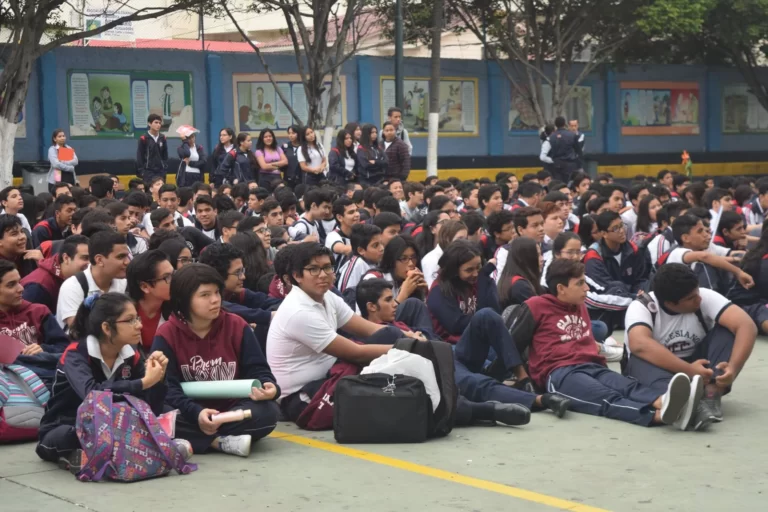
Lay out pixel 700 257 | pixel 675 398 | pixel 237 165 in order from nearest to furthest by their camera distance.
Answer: pixel 675 398 < pixel 700 257 < pixel 237 165

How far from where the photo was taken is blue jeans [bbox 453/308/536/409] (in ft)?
24.1

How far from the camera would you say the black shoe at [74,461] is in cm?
591

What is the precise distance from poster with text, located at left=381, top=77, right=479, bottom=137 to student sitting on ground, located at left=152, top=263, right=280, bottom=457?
20.1 m

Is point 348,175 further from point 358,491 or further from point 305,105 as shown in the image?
point 358,491

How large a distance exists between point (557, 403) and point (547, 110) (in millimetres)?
23476

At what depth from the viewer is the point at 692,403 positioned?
6.75m

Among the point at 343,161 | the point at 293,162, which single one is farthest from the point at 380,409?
the point at 293,162

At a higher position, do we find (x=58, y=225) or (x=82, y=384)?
(x=58, y=225)

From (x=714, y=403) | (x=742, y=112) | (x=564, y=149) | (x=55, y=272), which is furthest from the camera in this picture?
(x=742, y=112)

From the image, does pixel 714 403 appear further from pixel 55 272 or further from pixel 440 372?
pixel 55 272

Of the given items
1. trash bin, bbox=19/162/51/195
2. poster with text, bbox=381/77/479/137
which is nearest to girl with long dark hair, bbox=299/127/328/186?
trash bin, bbox=19/162/51/195

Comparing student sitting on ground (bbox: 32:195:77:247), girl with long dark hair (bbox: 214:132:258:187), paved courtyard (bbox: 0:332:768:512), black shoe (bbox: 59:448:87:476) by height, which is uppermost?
girl with long dark hair (bbox: 214:132:258:187)

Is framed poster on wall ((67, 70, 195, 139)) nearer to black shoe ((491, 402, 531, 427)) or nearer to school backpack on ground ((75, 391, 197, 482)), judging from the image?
black shoe ((491, 402, 531, 427))

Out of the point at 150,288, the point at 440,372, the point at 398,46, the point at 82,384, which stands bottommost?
the point at 440,372
